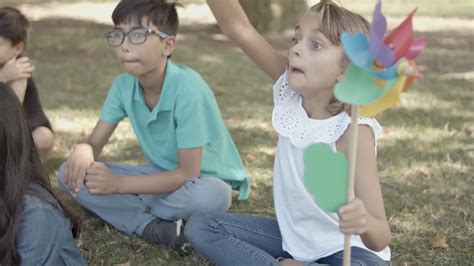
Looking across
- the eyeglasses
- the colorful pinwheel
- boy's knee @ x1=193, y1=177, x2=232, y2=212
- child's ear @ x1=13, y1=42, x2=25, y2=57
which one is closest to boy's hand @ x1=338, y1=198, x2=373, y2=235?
the colorful pinwheel

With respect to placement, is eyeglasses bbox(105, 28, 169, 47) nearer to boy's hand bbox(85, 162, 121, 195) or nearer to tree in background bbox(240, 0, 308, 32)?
boy's hand bbox(85, 162, 121, 195)

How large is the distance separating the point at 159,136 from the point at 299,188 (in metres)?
0.91

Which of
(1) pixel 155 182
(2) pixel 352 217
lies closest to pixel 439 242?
(1) pixel 155 182

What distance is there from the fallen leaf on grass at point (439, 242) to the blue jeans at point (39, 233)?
1.40 metres

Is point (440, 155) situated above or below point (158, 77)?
below

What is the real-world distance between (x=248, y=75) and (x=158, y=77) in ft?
10.9

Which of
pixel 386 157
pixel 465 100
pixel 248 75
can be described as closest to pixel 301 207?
pixel 386 157

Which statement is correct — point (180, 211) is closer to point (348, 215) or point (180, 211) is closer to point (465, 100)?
point (348, 215)

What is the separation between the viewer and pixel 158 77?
3021mm

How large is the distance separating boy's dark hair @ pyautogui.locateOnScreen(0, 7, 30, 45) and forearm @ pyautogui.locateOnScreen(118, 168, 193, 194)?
1083 millimetres

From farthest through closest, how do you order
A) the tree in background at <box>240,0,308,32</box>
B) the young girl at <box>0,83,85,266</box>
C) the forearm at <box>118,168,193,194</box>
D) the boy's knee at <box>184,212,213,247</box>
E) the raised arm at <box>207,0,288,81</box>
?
1. the tree in background at <box>240,0,308,32</box>
2. the forearm at <box>118,168,193,194</box>
3. the boy's knee at <box>184,212,213,247</box>
4. the raised arm at <box>207,0,288,81</box>
5. the young girl at <box>0,83,85,266</box>

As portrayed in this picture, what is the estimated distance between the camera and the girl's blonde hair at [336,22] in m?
2.19

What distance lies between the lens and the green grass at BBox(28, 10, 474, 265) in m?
2.97

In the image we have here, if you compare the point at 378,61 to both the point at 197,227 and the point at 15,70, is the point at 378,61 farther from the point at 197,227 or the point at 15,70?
the point at 15,70
